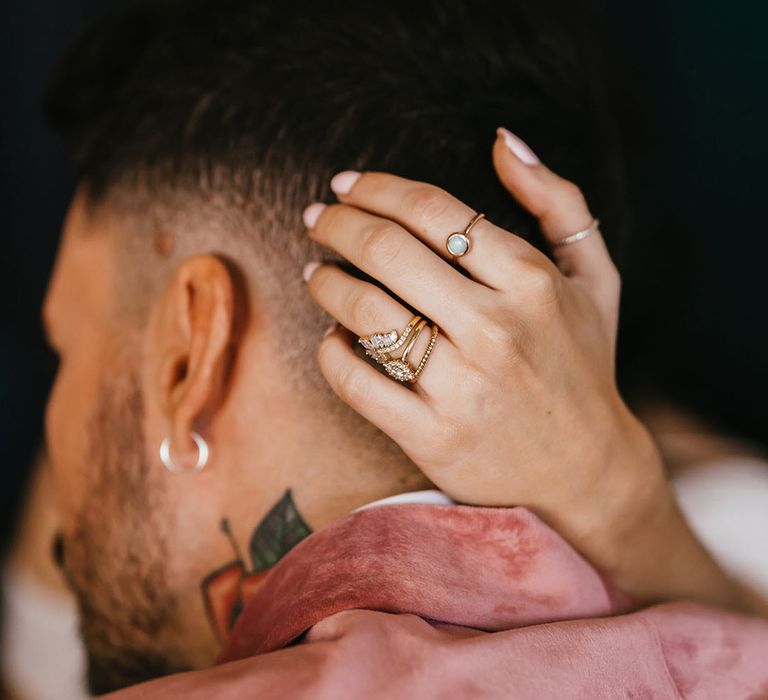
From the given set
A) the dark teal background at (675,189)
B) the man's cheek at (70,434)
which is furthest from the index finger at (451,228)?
the dark teal background at (675,189)

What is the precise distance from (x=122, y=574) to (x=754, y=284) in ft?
4.27

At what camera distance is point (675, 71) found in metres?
1.55

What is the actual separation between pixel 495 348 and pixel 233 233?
0.38m

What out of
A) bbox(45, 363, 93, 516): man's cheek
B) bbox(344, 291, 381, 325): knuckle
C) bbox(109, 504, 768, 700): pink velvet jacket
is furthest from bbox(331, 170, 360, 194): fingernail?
bbox(45, 363, 93, 516): man's cheek

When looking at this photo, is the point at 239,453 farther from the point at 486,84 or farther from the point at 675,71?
the point at 675,71

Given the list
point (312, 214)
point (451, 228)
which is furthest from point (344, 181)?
point (451, 228)

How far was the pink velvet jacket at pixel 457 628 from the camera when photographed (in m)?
0.71

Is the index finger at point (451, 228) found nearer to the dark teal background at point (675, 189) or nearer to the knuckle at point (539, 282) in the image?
the knuckle at point (539, 282)

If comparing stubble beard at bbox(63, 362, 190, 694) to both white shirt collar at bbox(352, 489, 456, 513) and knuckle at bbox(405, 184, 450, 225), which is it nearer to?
white shirt collar at bbox(352, 489, 456, 513)

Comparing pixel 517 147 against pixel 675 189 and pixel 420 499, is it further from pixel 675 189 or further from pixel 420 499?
pixel 675 189

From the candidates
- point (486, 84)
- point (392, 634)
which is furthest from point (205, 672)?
point (486, 84)

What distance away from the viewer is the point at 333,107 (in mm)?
959

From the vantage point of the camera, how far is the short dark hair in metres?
0.94

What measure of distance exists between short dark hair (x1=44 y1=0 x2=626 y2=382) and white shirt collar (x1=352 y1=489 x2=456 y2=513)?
0.23 m
